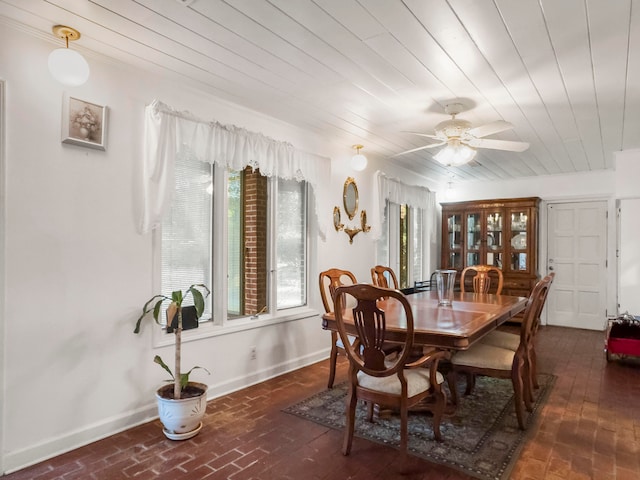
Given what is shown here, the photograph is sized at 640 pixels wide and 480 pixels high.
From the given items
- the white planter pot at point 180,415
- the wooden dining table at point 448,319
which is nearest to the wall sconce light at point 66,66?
the white planter pot at point 180,415

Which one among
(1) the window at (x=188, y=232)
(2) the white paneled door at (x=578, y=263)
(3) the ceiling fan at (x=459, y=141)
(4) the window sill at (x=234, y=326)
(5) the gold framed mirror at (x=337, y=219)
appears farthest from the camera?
(2) the white paneled door at (x=578, y=263)

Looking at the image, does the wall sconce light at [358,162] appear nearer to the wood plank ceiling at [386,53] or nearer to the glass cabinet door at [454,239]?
the wood plank ceiling at [386,53]

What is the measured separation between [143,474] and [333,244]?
109 inches

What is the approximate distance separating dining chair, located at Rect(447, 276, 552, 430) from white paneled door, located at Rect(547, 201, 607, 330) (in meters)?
3.75

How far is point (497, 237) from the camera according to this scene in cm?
608

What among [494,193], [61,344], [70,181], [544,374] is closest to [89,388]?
[61,344]

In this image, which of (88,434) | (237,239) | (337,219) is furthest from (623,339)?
(88,434)

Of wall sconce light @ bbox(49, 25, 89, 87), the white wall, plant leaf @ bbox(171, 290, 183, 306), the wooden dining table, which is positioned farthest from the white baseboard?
wall sconce light @ bbox(49, 25, 89, 87)

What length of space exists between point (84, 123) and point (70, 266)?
2.79 ft

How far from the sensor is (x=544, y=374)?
3729 millimetres

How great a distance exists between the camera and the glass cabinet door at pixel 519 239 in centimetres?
587

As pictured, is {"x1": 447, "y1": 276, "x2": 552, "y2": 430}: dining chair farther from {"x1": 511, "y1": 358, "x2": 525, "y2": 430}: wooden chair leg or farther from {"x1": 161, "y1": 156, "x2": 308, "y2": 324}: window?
{"x1": 161, "y1": 156, "x2": 308, "y2": 324}: window

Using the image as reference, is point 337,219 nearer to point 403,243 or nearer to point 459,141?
point 459,141

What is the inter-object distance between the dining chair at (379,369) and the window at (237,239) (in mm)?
1424
